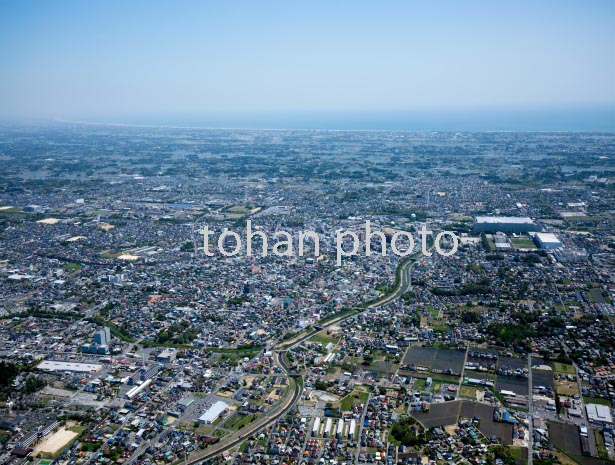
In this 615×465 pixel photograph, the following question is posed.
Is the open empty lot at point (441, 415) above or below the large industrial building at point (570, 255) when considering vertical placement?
below

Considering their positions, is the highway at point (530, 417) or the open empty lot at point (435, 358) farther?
the open empty lot at point (435, 358)

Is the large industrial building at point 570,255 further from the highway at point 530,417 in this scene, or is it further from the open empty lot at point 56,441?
the open empty lot at point 56,441

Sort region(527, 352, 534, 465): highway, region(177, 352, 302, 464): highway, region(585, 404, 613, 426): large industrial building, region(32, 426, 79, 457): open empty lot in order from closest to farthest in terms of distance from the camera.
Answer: region(527, 352, 534, 465): highway
region(177, 352, 302, 464): highway
region(32, 426, 79, 457): open empty lot
region(585, 404, 613, 426): large industrial building

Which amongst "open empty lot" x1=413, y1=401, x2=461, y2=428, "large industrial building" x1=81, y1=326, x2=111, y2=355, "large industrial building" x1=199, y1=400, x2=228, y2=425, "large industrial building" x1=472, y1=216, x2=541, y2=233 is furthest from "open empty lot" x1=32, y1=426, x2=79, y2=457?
"large industrial building" x1=472, y1=216, x2=541, y2=233

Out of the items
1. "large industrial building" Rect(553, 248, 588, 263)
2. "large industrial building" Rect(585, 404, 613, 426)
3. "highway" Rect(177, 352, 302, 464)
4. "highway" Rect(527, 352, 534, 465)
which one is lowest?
"highway" Rect(177, 352, 302, 464)

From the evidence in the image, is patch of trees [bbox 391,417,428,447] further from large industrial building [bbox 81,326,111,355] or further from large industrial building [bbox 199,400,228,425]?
large industrial building [bbox 81,326,111,355]

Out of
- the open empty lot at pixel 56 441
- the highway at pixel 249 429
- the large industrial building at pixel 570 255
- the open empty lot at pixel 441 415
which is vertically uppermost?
the large industrial building at pixel 570 255

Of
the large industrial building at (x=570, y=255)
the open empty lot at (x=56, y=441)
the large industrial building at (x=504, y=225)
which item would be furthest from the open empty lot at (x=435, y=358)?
the large industrial building at (x=504, y=225)

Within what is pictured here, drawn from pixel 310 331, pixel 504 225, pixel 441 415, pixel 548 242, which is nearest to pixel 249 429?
pixel 441 415

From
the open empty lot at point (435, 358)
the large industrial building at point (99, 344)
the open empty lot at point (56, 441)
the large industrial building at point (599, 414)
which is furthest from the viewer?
the large industrial building at point (99, 344)
